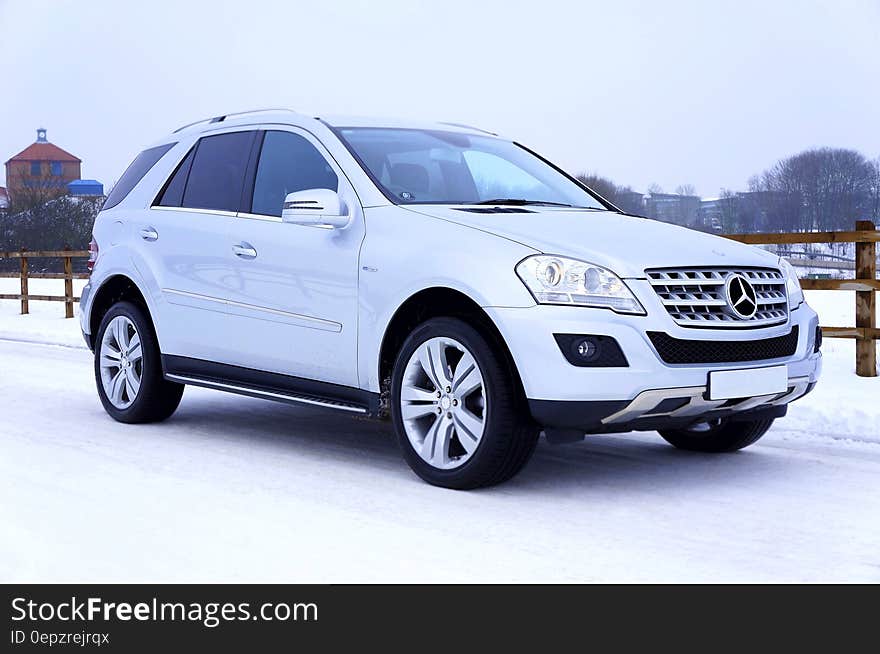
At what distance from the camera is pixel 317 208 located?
232 inches

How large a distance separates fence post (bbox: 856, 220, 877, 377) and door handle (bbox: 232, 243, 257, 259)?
5573 millimetres

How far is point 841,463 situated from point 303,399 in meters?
2.79

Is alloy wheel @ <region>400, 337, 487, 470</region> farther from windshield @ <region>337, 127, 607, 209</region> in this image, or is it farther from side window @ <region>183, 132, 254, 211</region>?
side window @ <region>183, 132, 254, 211</region>

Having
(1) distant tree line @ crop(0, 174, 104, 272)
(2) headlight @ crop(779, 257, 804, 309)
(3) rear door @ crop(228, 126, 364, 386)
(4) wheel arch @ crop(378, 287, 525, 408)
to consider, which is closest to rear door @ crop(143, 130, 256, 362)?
(3) rear door @ crop(228, 126, 364, 386)

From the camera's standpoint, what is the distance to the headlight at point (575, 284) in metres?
5.04

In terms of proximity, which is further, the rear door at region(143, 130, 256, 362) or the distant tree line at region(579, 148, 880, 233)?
the distant tree line at region(579, 148, 880, 233)

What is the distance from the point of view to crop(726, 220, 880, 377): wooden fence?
9844 mm

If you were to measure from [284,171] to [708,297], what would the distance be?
2.51 m

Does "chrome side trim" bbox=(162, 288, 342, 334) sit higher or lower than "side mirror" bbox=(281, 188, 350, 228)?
lower

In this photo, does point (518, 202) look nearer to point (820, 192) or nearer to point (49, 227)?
point (820, 192)

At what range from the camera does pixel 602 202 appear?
6.90 m

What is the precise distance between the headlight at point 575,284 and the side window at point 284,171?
5.07 ft

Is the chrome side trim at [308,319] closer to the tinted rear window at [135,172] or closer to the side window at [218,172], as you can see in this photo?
the side window at [218,172]
